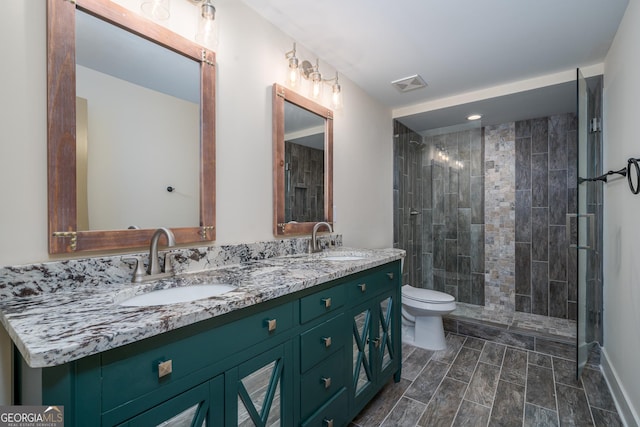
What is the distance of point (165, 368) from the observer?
77 centimetres

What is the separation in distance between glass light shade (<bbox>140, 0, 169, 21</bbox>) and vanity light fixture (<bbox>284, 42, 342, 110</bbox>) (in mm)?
741

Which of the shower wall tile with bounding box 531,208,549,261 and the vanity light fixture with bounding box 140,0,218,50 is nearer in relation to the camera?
the vanity light fixture with bounding box 140,0,218,50

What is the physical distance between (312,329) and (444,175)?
2.83m

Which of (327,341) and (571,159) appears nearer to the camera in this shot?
(327,341)

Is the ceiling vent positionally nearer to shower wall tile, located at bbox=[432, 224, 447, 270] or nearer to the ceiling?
the ceiling

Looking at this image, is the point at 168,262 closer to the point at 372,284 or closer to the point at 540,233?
the point at 372,284

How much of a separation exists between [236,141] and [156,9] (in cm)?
63

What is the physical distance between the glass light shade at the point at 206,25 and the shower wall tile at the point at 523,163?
3325mm

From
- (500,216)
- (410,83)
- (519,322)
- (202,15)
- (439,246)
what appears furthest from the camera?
(439,246)

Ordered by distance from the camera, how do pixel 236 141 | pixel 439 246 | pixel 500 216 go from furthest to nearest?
pixel 439 246
pixel 500 216
pixel 236 141

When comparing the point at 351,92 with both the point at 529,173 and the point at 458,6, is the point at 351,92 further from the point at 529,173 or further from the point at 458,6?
the point at 529,173

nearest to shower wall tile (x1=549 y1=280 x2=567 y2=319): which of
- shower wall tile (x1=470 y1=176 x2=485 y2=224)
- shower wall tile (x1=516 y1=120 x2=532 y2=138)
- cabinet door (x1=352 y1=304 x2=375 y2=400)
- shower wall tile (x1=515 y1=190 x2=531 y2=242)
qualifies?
shower wall tile (x1=515 y1=190 x2=531 y2=242)

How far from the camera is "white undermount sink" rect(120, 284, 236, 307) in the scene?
1.06m

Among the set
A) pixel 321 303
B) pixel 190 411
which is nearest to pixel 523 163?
pixel 321 303
